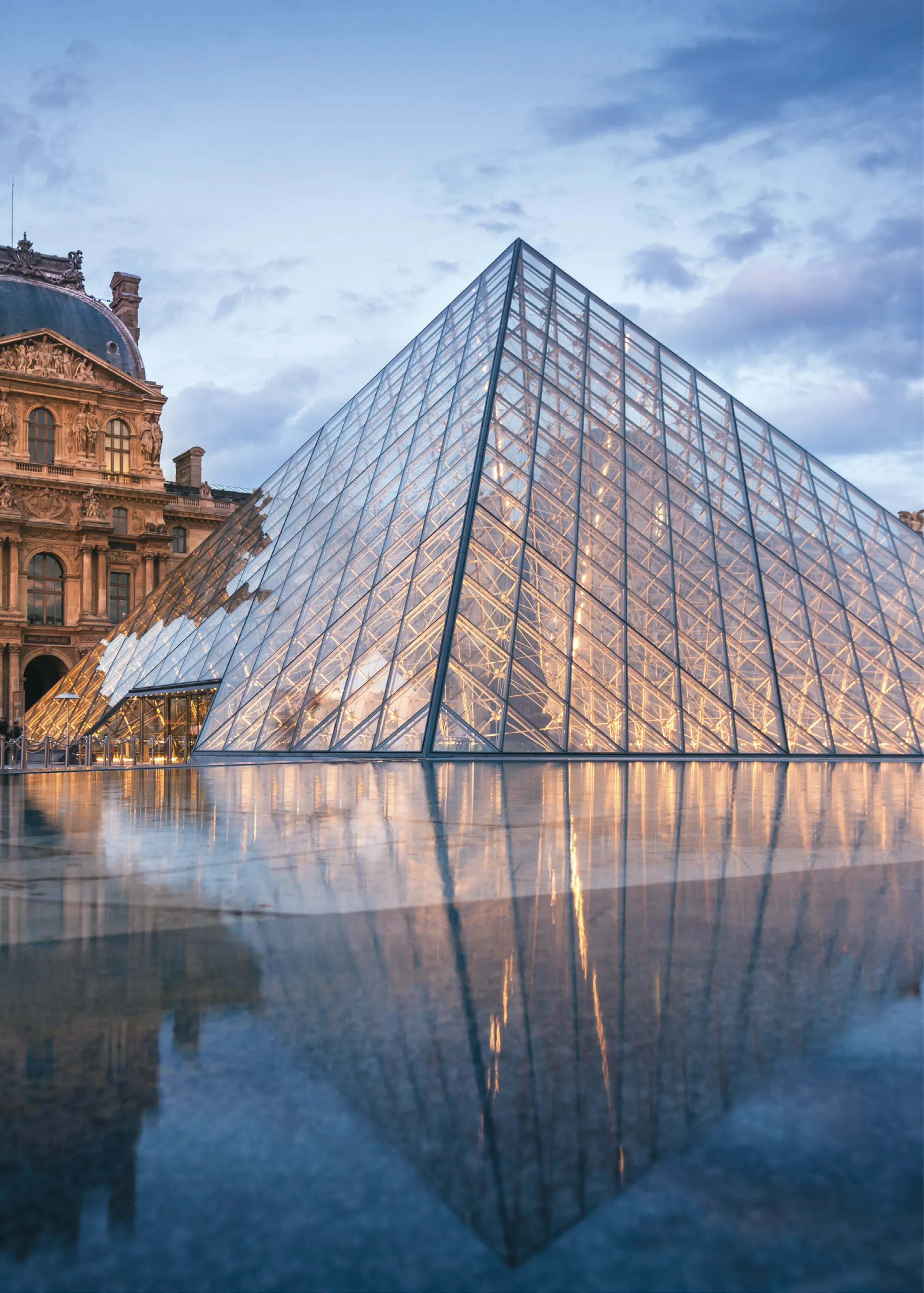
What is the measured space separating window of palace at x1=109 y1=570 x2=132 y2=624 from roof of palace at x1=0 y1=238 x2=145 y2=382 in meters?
10.7

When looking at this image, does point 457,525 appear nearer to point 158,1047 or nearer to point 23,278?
point 158,1047

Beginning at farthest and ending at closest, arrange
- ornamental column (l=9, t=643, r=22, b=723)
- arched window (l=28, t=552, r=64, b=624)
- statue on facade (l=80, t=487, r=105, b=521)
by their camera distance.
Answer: statue on facade (l=80, t=487, r=105, b=521) → arched window (l=28, t=552, r=64, b=624) → ornamental column (l=9, t=643, r=22, b=723)

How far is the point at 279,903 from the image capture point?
15.3 ft

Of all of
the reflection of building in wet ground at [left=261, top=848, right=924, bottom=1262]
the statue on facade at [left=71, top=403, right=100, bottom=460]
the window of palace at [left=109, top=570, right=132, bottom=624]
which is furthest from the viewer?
the window of palace at [left=109, top=570, right=132, bottom=624]

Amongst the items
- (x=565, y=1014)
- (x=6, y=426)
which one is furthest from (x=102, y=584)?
(x=565, y=1014)

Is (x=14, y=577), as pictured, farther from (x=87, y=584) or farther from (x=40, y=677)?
(x=40, y=677)

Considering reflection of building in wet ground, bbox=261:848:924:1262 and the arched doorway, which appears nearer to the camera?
reflection of building in wet ground, bbox=261:848:924:1262

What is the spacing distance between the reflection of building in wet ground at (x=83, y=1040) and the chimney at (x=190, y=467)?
179ft

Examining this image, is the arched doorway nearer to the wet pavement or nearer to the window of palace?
the window of palace

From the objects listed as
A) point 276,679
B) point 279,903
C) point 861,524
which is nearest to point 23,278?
point 276,679

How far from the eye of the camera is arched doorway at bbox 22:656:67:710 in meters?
48.6

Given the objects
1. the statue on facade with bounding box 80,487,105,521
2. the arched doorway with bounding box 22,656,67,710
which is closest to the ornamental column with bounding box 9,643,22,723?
the arched doorway with bounding box 22,656,67,710

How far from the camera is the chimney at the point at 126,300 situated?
5675cm

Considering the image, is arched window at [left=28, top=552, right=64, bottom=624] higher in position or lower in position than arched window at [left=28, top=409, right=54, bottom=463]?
lower
